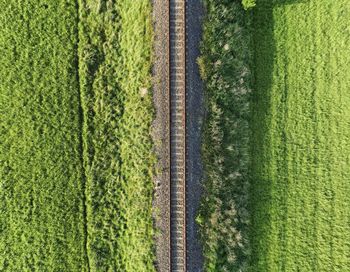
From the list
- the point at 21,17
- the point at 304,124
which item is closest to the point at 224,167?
the point at 304,124

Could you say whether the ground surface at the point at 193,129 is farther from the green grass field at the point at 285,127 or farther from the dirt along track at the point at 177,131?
the green grass field at the point at 285,127

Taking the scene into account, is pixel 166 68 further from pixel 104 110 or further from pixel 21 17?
pixel 21 17

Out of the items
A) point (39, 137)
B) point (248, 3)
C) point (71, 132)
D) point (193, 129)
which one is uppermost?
point (248, 3)

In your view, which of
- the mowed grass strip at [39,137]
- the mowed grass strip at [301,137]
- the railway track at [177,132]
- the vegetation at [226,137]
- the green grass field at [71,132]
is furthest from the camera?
the mowed grass strip at [39,137]

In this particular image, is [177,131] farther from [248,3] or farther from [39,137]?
[39,137]

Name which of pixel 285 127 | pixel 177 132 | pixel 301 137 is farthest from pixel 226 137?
pixel 301 137

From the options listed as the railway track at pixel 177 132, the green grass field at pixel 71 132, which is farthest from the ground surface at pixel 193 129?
the green grass field at pixel 71 132
